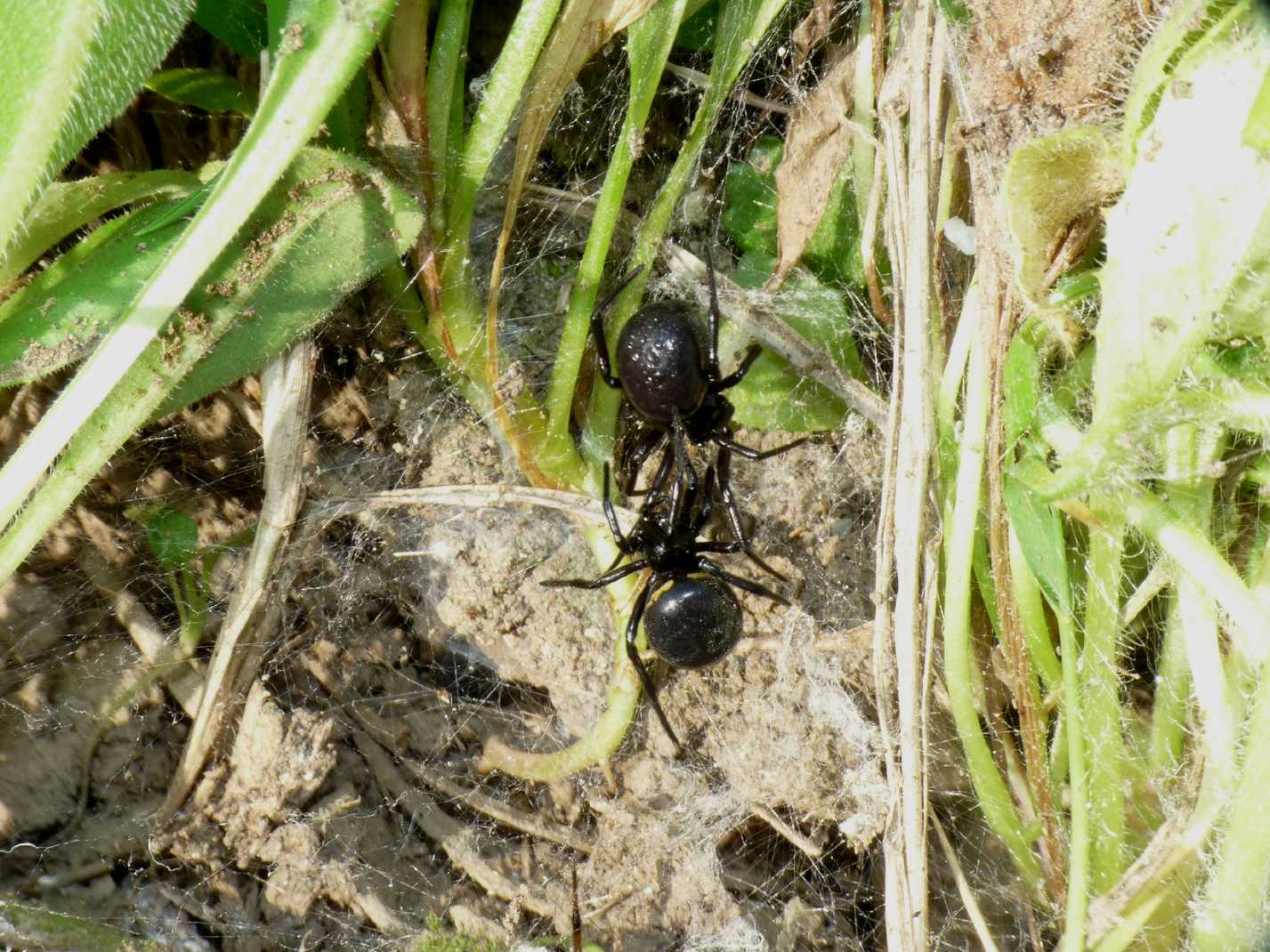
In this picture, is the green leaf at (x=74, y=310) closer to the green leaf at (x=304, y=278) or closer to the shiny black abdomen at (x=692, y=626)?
the green leaf at (x=304, y=278)

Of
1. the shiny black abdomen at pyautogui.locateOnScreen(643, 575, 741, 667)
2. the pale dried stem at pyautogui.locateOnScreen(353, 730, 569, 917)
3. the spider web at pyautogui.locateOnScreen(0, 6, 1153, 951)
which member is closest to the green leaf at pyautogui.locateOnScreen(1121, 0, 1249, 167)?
the spider web at pyautogui.locateOnScreen(0, 6, 1153, 951)

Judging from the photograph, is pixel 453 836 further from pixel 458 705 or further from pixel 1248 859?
pixel 1248 859

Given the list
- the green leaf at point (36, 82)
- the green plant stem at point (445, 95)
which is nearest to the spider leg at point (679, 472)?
the green plant stem at point (445, 95)

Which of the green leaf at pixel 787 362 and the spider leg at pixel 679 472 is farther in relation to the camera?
the spider leg at pixel 679 472

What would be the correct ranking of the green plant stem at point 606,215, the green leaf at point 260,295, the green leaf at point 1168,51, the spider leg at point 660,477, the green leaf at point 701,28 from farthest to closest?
the spider leg at point 660,477 → the green leaf at point 701,28 → the green plant stem at point 606,215 → the green leaf at point 260,295 → the green leaf at point 1168,51

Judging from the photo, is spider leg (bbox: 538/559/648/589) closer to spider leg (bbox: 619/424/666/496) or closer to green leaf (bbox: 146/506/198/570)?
spider leg (bbox: 619/424/666/496)

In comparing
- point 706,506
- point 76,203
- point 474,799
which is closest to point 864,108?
point 706,506

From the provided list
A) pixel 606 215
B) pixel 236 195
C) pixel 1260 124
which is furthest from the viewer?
pixel 606 215
